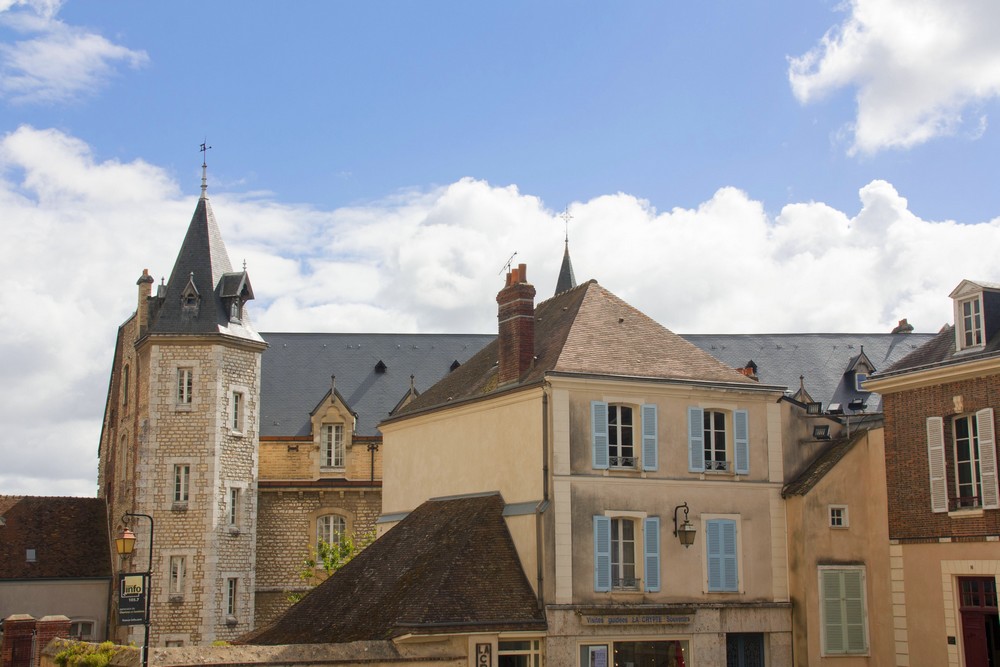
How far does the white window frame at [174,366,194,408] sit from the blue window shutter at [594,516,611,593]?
58.5ft

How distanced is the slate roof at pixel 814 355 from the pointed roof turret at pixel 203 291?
17237mm

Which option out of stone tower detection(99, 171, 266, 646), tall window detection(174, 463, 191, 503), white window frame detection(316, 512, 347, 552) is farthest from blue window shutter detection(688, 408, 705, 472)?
white window frame detection(316, 512, 347, 552)

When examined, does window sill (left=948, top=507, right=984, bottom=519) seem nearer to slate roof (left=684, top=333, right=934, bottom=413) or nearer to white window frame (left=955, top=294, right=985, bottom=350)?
white window frame (left=955, top=294, right=985, bottom=350)

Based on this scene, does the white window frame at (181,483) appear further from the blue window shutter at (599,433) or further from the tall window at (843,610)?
the tall window at (843,610)

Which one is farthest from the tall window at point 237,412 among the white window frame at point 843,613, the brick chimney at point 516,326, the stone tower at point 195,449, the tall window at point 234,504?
the white window frame at point 843,613

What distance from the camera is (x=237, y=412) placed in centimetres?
3697

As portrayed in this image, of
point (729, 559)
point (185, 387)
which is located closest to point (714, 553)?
point (729, 559)

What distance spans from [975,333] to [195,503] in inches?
898

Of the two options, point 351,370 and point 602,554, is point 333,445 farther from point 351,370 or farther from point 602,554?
point 602,554

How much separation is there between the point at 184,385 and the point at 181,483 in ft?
9.62

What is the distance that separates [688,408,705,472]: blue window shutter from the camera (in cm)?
2317

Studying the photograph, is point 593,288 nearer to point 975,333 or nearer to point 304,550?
point 975,333

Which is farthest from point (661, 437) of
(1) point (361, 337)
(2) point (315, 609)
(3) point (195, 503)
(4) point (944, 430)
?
(1) point (361, 337)

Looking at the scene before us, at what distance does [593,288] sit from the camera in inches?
1000
